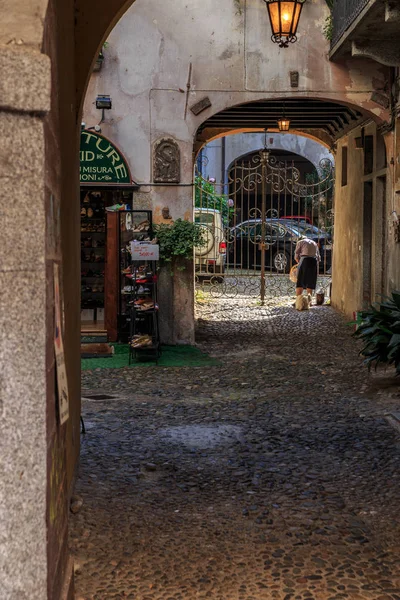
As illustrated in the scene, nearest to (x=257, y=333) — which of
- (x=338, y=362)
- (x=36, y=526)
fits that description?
(x=338, y=362)

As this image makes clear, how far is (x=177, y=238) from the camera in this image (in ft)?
40.7

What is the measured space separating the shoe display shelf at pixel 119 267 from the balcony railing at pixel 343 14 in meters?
3.60

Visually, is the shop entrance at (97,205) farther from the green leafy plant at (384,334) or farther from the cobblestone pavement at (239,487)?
the green leafy plant at (384,334)

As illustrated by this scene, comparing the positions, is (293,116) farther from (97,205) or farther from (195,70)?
(97,205)

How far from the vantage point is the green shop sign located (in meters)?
12.5

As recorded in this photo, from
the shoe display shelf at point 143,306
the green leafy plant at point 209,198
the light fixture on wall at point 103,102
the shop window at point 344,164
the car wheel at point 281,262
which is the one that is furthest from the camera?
the car wheel at point 281,262

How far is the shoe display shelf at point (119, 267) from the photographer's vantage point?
12242 millimetres

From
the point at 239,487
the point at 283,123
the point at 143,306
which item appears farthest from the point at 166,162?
the point at 239,487

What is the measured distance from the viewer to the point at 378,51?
11.6m

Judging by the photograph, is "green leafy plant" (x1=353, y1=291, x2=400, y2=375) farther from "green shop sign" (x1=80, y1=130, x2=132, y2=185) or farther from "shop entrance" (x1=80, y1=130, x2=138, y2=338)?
"green shop sign" (x1=80, y1=130, x2=132, y2=185)

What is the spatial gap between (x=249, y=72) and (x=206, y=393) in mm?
5464

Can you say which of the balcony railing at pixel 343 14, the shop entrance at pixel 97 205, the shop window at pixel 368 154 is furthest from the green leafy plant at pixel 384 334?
the shop window at pixel 368 154

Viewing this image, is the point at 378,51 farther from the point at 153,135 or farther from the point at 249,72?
the point at 153,135

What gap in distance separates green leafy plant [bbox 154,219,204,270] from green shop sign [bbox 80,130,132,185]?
89 cm
